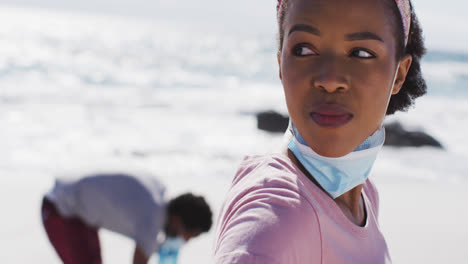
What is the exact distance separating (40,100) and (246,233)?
50.9 ft

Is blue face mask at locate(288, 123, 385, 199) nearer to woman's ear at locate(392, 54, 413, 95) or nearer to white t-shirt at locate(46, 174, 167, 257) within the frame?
woman's ear at locate(392, 54, 413, 95)

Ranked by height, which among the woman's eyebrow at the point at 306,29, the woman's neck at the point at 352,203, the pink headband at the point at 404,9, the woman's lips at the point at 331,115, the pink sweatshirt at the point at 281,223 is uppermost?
the pink headband at the point at 404,9

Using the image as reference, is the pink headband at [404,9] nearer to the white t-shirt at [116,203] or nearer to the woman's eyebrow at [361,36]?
the woman's eyebrow at [361,36]

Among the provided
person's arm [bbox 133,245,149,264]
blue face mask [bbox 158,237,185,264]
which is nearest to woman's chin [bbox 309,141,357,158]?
person's arm [bbox 133,245,149,264]

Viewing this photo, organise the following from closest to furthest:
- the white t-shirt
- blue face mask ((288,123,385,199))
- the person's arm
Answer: blue face mask ((288,123,385,199)) → the person's arm → the white t-shirt

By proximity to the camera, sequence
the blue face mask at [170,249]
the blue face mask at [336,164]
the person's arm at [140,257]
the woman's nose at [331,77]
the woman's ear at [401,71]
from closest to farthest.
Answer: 1. the woman's nose at [331,77]
2. the blue face mask at [336,164]
3. the woman's ear at [401,71]
4. the person's arm at [140,257]
5. the blue face mask at [170,249]

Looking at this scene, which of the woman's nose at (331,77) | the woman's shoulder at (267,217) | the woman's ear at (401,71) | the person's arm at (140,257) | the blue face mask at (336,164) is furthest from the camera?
the person's arm at (140,257)

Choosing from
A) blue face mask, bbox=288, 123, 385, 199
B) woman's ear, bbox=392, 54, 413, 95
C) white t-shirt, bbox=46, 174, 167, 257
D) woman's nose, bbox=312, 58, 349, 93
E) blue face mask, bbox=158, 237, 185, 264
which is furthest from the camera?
blue face mask, bbox=158, 237, 185, 264

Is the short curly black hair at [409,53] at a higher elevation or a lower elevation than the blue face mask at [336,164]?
higher

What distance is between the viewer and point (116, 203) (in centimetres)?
362

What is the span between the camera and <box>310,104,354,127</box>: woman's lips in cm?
106

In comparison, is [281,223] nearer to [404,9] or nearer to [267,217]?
[267,217]

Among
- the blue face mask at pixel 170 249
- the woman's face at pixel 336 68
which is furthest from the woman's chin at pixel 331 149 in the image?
the blue face mask at pixel 170 249

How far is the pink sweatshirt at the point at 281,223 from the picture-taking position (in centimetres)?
85
